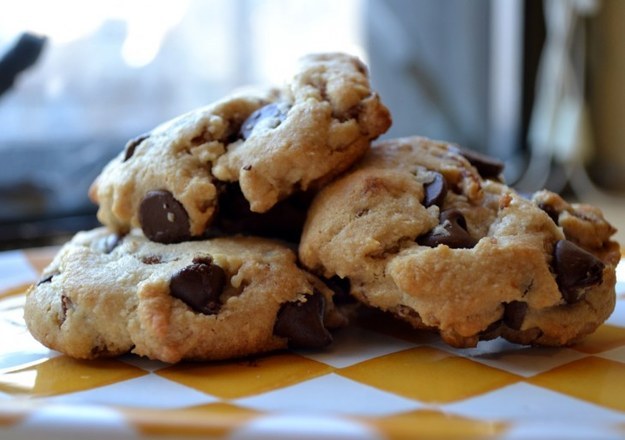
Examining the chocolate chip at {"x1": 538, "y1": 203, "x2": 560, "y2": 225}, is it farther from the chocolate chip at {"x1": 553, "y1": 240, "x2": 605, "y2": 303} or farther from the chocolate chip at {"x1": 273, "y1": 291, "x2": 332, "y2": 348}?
the chocolate chip at {"x1": 273, "y1": 291, "x2": 332, "y2": 348}

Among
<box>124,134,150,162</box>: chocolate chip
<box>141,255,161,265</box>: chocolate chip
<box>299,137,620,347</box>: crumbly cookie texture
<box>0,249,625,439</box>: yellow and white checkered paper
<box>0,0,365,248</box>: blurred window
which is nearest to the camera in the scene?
<box>0,249,625,439</box>: yellow and white checkered paper

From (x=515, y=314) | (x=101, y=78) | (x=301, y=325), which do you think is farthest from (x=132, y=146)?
(x=101, y=78)

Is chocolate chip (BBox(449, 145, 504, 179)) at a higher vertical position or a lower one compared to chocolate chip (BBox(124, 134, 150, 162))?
lower

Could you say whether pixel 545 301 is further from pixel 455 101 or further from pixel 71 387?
pixel 455 101

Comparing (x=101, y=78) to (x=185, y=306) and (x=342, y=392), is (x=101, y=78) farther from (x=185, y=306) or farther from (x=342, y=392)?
(x=342, y=392)

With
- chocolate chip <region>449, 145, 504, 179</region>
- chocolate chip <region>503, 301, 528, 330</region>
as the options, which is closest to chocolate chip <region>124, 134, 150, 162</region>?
chocolate chip <region>449, 145, 504, 179</region>

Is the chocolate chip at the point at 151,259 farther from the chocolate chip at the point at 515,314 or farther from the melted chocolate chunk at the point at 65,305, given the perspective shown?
the chocolate chip at the point at 515,314
